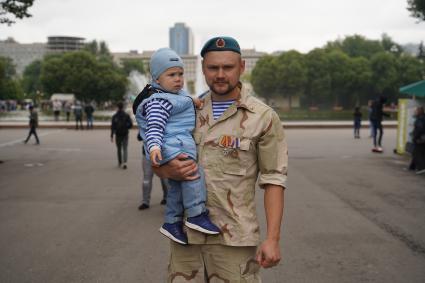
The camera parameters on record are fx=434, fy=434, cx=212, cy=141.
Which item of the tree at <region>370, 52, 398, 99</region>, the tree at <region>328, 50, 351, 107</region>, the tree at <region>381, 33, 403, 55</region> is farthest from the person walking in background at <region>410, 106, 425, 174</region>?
the tree at <region>381, 33, 403, 55</region>

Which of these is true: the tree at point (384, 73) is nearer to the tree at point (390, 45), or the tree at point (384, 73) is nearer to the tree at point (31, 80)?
the tree at point (390, 45)

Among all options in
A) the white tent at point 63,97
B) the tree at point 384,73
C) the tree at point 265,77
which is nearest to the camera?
the white tent at point 63,97

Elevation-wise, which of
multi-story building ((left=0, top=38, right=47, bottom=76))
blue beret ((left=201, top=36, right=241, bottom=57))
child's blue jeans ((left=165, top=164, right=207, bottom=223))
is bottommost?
child's blue jeans ((left=165, top=164, right=207, bottom=223))

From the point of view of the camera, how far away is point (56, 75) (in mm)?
58938

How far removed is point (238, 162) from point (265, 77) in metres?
70.9

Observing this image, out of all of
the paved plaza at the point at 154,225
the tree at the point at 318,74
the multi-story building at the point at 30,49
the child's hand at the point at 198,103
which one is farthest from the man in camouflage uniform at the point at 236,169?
the multi-story building at the point at 30,49

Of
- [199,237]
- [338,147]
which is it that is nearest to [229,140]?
[199,237]

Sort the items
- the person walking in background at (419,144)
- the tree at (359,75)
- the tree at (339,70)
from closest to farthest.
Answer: the person walking in background at (419,144)
the tree at (359,75)
the tree at (339,70)

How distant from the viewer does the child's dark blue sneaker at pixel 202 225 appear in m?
2.13

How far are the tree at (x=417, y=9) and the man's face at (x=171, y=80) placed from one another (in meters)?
16.1

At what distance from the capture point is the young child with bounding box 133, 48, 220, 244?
213 centimetres

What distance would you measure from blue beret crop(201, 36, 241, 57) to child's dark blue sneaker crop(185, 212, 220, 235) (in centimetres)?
83

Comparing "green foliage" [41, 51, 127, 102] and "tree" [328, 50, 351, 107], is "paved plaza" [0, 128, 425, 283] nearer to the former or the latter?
"green foliage" [41, 51, 127, 102]

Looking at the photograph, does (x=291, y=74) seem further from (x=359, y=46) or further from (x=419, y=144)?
(x=419, y=144)
